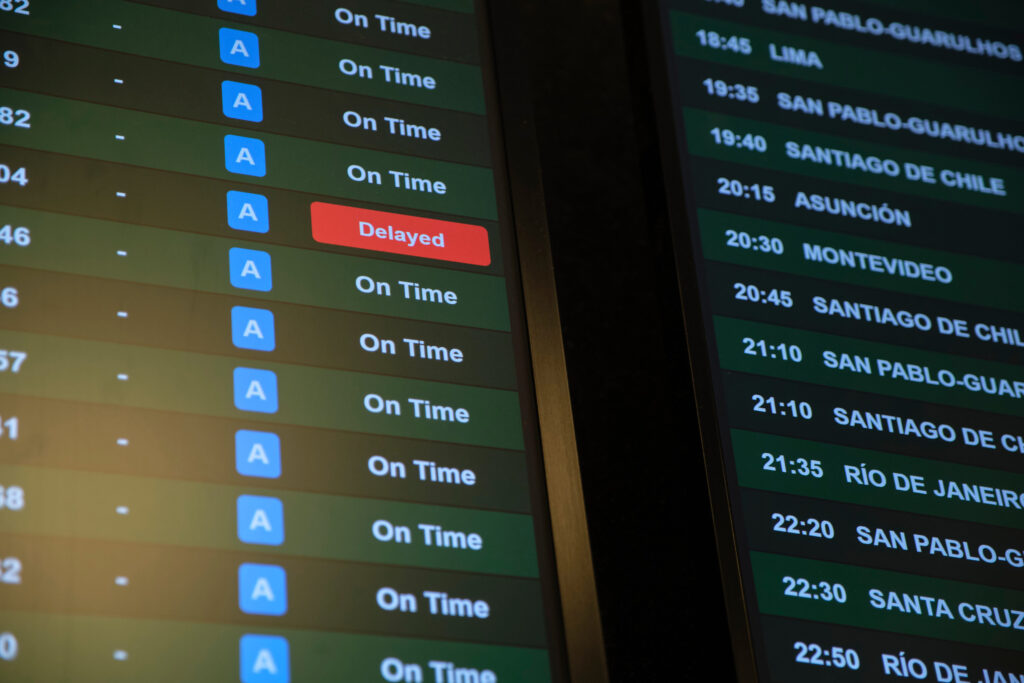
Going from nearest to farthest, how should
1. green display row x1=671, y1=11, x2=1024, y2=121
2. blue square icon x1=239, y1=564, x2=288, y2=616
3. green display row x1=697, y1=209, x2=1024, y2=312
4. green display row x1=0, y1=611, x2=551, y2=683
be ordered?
green display row x1=0, y1=611, x2=551, y2=683 → blue square icon x1=239, y1=564, x2=288, y2=616 → green display row x1=697, y1=209, x2=1024, y2=312 → green display row x1=671, y1=11, x2=1024, y2=121

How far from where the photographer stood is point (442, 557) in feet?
6.21

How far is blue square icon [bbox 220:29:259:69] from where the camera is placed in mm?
2150

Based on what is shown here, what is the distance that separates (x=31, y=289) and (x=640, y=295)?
43.2 inches

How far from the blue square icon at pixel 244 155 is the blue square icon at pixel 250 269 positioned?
0.45 ft

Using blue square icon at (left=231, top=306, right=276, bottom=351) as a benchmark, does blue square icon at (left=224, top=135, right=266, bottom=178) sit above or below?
above

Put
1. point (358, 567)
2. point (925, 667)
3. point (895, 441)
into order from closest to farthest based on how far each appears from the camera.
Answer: point (358, 567), point (925, 667), point (895, 441)

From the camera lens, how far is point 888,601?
2.10 m

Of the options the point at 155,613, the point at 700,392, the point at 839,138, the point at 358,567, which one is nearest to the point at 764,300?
the point at 700,392

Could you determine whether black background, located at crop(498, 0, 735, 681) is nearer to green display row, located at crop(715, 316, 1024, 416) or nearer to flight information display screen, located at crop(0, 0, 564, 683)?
green display row, located at crop(715, 316, 1024, 416)

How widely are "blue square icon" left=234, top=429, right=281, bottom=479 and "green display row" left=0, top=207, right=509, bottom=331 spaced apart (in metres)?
0.21

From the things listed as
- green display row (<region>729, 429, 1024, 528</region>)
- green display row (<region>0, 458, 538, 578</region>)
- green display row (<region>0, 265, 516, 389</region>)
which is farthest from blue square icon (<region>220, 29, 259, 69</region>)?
green display row (<region>729, 429, 1024, 528</region>)

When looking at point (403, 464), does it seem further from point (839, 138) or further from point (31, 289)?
point (839, 138)

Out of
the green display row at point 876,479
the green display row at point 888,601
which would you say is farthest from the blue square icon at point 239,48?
the green display row at point 888,601

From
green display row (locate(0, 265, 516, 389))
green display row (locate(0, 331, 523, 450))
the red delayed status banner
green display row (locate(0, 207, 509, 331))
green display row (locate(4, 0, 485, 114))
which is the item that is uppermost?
green display row (locate(4, 0, 485, 114))
